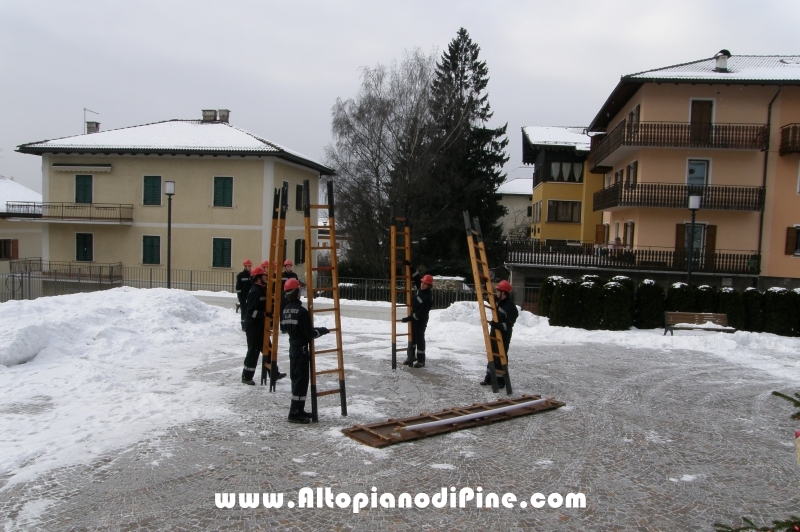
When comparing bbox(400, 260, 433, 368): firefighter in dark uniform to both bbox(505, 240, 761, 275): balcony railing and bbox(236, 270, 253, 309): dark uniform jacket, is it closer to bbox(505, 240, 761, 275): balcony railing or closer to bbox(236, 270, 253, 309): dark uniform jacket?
bbox(236, 270, 253, 309): dark uniform jacket

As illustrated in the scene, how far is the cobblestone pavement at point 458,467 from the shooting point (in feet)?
17.8

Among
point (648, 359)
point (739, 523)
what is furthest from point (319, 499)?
point (648, 359)

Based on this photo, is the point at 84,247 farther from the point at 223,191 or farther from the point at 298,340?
the point at 298,340

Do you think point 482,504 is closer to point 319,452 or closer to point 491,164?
point 319,452

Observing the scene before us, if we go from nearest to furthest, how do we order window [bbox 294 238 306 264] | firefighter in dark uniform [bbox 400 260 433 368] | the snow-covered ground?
the snow-covered ground < firefighter in dark uniform [bbox 400 260 433 368] < window [bbox 294 238 306 264]

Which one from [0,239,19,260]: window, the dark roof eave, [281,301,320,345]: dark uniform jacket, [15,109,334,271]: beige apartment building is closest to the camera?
[281,301,320,345]: dark uniform jacket

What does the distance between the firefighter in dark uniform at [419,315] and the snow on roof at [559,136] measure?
102 ft

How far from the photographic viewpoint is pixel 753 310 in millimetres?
17672

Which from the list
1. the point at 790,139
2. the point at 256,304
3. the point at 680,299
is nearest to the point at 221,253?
the point at 680,299

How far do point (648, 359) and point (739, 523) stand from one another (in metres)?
8.53

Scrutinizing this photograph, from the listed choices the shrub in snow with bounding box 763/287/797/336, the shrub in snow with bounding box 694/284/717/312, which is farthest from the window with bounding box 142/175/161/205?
the shrub in snow with bounding box 763/287/797/336

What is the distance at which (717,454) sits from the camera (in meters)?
7.38

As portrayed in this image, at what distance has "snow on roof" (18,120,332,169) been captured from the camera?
30.1m

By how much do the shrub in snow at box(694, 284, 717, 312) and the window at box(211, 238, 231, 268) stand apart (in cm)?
2223
